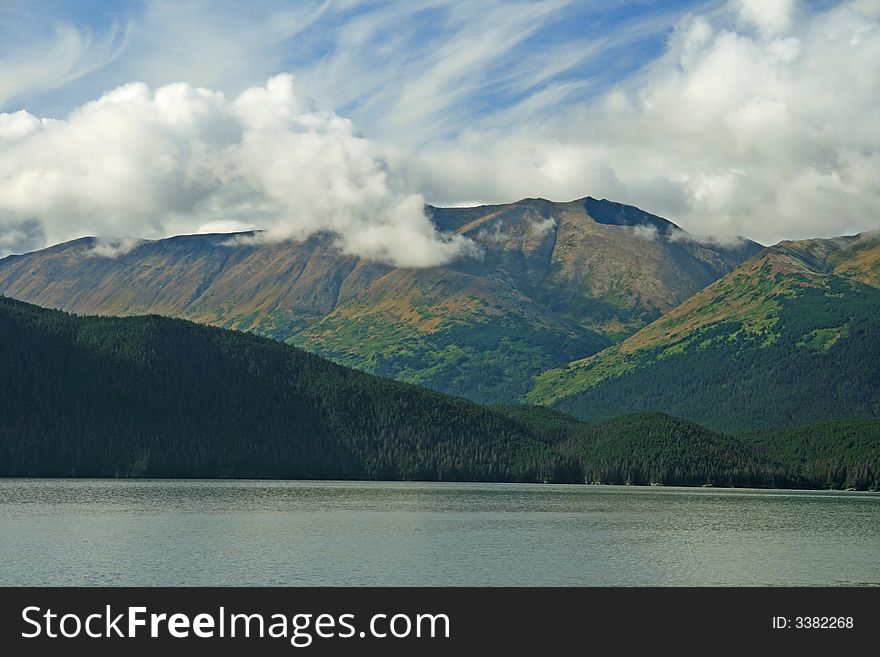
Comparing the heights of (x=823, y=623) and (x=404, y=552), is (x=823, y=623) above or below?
below

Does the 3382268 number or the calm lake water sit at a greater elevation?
the calm lake water

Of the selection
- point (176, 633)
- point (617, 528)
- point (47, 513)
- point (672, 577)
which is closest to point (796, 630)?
point (672, 577)

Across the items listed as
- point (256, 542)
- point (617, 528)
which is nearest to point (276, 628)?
point (256, 542)

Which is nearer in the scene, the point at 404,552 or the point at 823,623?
the point at 823,623

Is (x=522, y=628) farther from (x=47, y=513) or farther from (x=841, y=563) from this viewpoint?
(x=47, y=513)

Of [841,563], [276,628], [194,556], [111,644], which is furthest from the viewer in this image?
[841,563]

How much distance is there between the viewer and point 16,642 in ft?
273

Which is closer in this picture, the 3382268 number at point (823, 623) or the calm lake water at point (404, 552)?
the 3382268 number at point (823, 623)

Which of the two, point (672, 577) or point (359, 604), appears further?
point (672, 577)

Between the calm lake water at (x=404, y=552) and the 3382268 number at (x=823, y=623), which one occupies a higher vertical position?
the calm lake water at (x=404, y=552)

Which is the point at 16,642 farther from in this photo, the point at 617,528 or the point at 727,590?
the point at 617,528

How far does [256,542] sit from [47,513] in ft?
198

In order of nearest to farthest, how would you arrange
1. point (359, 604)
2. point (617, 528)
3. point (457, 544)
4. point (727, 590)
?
point (359, 604) < point (727, 590) < point (457, 544) < point (617, 528)

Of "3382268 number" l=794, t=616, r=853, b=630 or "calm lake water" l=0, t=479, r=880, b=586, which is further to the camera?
"calm lake water" l=0, t=479, r=880, b=586
